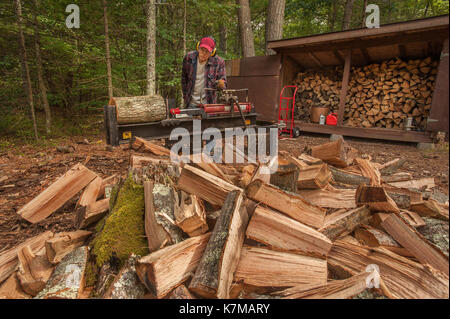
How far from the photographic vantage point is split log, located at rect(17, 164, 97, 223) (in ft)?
7.25

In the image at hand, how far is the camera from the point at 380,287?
3.27 ft

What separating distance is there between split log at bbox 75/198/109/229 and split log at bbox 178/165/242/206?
3.00ft

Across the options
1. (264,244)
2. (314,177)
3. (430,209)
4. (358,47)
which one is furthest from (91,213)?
(358,47)

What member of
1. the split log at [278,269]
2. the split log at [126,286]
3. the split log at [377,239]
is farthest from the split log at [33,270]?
the split log at [377,239]

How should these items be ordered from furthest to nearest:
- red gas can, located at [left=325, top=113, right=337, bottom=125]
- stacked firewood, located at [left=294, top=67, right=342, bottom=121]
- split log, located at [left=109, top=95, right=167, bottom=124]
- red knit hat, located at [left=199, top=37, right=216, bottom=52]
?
1. stacked firewood, located at [left=294, top=67, right=342, bottom=121]
2. red gas can, located at [left=325, top=113, right=337, bottom=125]
3. red knit hat, located at [left=199, top=37, right=216, bottom=52]
4. split log, located at [left=109, top=95, right=167, bottom=124]

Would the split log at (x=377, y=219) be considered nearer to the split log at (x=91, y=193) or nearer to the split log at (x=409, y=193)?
the split log at (x=409, y=193)

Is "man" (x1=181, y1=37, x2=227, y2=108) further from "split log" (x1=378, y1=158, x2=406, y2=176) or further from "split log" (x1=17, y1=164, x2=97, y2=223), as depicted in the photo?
"split log" (x1=378, y1=158, x2=406, y2=176)

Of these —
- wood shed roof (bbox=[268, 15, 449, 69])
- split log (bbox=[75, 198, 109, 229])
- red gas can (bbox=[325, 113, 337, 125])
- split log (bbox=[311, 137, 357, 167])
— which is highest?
wood shed roof (bbox=[268, 15, 449, 69])

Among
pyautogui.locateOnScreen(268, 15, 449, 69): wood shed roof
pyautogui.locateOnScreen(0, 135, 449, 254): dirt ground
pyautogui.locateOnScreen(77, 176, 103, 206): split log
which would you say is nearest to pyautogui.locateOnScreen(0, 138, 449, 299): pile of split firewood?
pyautogui.locateOnScreen(0, 135, 449, 254): dirt ground

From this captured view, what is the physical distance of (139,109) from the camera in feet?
13.1

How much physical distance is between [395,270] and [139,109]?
3951 millimetres

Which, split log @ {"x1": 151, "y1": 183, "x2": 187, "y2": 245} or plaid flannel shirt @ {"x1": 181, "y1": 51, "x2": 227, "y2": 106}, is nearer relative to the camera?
split log @ {"x1": 151, "y1": 183, "x2": 187, "y2": 245}

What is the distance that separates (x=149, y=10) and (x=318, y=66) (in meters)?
5.36

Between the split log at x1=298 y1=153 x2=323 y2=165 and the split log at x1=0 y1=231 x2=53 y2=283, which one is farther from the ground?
the split log at x1=298 y1=153 x2=323 y2=165
